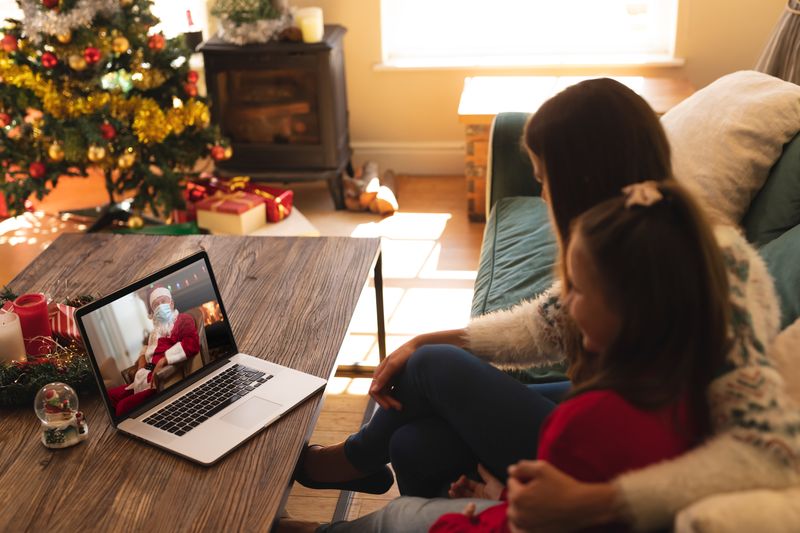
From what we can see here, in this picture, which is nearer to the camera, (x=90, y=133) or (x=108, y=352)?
(x=108, y=352)

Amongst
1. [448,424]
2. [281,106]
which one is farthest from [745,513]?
[281,106]

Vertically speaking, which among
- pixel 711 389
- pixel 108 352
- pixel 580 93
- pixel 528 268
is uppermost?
pixel 580 93

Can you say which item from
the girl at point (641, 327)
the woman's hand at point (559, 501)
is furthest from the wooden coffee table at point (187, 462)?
the girl at point (641, 327)

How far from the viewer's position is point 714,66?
384 centimetres

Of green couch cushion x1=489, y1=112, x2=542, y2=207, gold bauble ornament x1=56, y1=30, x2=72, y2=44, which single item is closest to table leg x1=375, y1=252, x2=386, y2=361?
green couch cushion x1=489, y1=112, x2=542, y2=207

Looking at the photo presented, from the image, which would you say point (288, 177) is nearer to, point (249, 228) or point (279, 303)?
point (249, 228)

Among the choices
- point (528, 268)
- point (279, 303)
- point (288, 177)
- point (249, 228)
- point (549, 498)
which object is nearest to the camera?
point (549, 498)

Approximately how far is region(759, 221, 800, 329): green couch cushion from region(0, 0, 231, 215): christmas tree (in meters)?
2.28

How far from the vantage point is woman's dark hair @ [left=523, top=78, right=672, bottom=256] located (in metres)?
1.35

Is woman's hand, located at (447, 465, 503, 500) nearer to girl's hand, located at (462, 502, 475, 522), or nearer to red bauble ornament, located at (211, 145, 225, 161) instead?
girl's hand, located at (462, 502, 475, 522)

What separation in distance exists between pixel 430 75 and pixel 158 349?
2751mm

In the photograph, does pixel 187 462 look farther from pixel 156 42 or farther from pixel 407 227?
pixel 407 227

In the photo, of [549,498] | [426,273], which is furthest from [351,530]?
[426,273]

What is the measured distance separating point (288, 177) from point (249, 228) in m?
0.43
